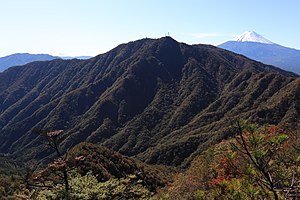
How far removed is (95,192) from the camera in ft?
56.8

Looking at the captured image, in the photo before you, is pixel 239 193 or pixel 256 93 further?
pixel 256 93

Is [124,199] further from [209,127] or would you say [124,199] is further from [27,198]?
[209,127]

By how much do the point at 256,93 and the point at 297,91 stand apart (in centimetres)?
3274

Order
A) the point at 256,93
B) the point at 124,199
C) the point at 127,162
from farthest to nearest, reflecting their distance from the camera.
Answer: the point at 256,93
the point at 127,162
the point at 124,199

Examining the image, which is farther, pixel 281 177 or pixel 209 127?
pixel 209 127

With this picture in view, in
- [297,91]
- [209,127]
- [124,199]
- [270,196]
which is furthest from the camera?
[209,127]

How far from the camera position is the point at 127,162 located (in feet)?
252

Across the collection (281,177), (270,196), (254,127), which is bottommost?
(270,196)

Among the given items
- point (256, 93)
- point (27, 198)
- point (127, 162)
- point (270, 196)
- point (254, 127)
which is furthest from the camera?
point (256, 93)

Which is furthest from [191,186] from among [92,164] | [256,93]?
[256,93]

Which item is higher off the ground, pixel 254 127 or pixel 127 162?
pixel 254 127

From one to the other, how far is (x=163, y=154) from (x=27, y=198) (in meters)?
142

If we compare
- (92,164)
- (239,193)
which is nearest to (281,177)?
(239,193)

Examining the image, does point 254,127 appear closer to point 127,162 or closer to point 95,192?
point 95,192
